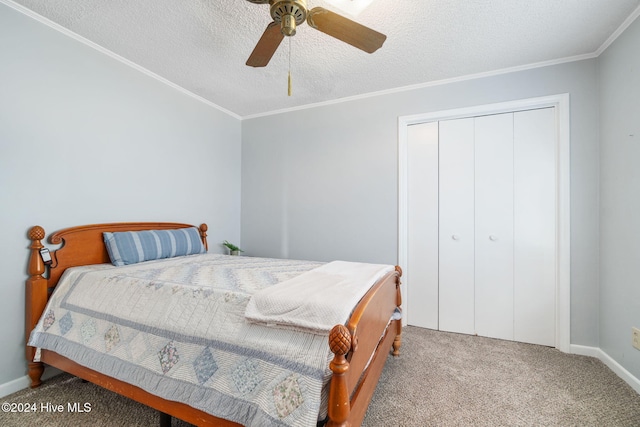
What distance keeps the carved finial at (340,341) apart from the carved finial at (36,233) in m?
2.02

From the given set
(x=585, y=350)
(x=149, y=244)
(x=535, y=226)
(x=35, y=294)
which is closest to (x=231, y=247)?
Result: (x=149, y=244)

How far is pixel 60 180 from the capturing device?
1.86m

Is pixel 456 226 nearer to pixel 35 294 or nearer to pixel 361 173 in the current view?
pixel 361 173

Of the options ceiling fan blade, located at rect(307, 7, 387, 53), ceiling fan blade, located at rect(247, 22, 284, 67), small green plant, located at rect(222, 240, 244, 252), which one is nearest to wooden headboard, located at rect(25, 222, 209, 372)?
small green plant, located at rect(222, 240, 244, 252)

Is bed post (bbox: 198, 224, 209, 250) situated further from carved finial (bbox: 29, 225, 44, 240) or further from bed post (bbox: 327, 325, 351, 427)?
bed post (bbox: 327, 325, 351, 427)

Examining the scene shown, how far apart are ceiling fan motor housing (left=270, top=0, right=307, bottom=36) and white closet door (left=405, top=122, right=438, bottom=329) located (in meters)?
1.81

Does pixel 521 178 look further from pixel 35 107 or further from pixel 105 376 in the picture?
pixel 35 107

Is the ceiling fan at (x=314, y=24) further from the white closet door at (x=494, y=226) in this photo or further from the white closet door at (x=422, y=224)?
the white closet door at (x=494, y=226)

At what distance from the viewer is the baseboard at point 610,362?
169cm

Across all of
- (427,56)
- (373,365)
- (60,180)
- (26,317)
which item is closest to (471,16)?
(427,56)

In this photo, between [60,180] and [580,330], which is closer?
[60,180]

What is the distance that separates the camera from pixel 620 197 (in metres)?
1.82

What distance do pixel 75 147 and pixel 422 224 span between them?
300cm

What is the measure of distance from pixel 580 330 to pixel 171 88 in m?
4.21
